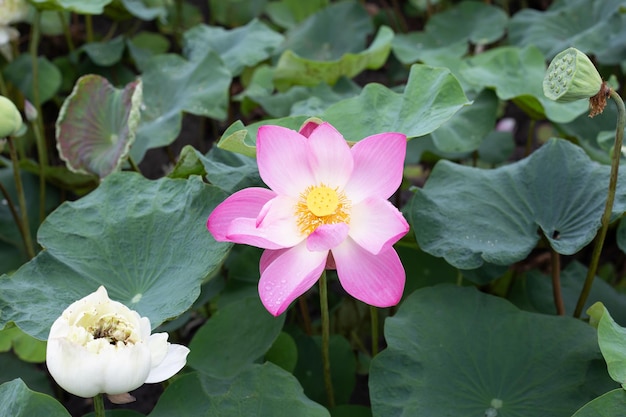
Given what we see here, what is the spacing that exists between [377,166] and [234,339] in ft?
1.36

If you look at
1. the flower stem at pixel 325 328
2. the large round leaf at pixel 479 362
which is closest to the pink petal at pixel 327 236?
the flower stem at pixel 325 328

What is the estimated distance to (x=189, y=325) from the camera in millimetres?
1530

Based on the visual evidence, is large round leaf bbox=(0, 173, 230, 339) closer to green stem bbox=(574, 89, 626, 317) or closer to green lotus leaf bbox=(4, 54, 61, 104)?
green stem bbox=(574, 89, 626, 317)

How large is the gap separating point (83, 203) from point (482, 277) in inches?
23.0

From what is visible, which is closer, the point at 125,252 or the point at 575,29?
the point at 125,252

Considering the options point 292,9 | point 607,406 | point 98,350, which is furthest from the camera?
point 292,9

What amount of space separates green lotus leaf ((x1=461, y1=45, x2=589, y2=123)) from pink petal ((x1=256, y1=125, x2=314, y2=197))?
2.18 feet

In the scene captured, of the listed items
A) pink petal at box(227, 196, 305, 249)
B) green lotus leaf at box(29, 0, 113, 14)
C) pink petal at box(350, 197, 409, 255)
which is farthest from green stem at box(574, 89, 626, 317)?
green lotus leaf at box(29, 0, 113, 14)

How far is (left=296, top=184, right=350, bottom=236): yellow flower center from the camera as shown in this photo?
2.76ft

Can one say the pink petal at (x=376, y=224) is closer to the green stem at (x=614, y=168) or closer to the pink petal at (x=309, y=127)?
the pink petal at (x=309, y=127)

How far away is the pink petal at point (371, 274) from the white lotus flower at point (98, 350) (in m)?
0.22

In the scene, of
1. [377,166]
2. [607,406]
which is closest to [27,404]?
[377,166]

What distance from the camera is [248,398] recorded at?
881mm

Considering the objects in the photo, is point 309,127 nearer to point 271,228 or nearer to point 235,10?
point 271,228
